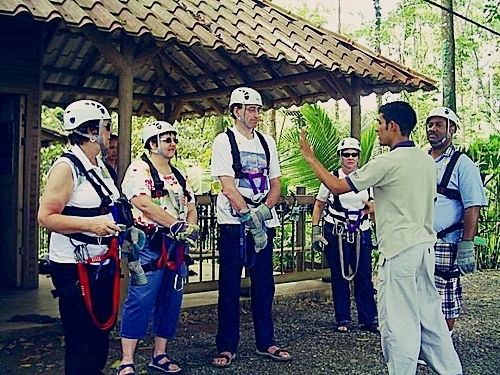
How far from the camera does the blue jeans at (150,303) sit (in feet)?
15.9

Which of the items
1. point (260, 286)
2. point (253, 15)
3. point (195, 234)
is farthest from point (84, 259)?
point (253, 15)

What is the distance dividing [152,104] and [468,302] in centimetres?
576

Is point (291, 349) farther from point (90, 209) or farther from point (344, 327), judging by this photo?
point (90, 209)

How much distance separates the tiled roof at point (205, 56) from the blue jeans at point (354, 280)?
188 centimetres

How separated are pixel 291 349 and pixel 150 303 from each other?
1809 mm

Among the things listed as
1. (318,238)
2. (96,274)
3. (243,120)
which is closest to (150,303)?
(96,274)

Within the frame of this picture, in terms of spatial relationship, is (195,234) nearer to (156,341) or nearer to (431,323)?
(156,341)

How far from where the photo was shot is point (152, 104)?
36.4ft

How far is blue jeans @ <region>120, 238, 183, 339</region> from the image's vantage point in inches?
191

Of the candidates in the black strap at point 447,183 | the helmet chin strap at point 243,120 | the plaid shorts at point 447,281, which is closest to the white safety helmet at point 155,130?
the helmet chin strap at point 243,120

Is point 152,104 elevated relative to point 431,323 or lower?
elevated

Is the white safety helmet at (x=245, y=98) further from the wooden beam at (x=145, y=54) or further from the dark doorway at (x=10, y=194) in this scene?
the dark doorway at (x=10, y=194)

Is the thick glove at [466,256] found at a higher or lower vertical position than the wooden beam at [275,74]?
lower

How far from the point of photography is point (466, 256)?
204 inches
